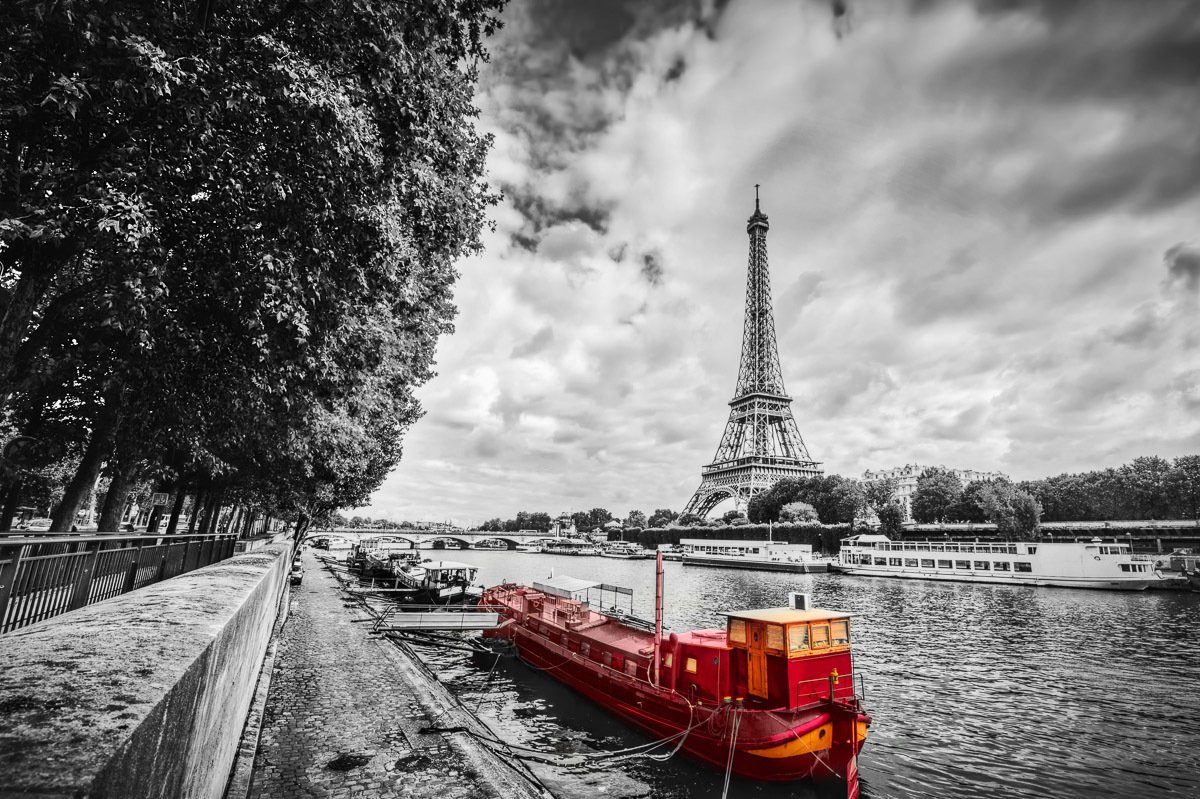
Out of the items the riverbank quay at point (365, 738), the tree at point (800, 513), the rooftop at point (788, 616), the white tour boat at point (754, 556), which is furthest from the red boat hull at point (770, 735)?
the tree at point (800, 513)

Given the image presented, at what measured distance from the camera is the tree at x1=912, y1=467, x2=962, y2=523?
11231 cm

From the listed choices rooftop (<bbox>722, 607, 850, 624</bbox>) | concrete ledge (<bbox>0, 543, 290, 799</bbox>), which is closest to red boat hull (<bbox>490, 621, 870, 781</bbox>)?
rooftop (<bbox>722, 607, 850, 624</bbox>)

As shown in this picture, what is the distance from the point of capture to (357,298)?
1066 cm

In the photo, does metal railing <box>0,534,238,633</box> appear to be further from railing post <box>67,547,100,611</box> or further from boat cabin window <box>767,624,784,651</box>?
boat cabin window <box>767,624,784,651</box>

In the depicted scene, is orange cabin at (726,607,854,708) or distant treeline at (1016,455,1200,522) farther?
distant treeline at (1016,455,1200,522)

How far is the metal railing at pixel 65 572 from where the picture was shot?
778 centimetres

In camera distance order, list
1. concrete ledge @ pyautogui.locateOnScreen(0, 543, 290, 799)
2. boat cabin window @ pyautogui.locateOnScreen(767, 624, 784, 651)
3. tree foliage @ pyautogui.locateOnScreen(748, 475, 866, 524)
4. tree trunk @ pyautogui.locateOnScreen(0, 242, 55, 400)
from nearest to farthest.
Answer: concrete ledge @ pyautogui.locateOnScreen(0, 543, 290, 799), tree trunk @ pyautogui.locateOnScreen(0, 242, 55, 400), boat cabin window @ pyautogui.locateOnScreen(767, 624, 784, 651), tree foliage @ pyautogui.locateOnScreen(748, 475, 866, 524)

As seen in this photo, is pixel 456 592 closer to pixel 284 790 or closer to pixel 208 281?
pixel 284 790

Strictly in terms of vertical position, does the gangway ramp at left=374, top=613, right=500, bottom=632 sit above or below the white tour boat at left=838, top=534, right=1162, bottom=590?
below

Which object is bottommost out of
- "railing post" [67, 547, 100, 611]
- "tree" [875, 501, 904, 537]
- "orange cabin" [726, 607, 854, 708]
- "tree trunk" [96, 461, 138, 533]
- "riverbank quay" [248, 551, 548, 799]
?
"riverbank quay" [248, 551, 548, 799]

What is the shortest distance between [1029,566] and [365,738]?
224ft

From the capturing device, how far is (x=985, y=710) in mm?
19719

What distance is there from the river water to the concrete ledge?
10.9 m

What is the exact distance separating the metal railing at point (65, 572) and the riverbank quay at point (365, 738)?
13.6 ft
